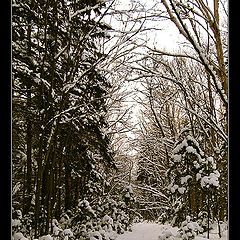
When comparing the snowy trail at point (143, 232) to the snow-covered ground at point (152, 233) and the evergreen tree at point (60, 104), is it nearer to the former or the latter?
the snow-covered ground at point (152, 233)

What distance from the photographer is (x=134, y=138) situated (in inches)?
73.8

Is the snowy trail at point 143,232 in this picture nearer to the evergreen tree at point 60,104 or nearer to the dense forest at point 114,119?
the dense forest at point 114,119

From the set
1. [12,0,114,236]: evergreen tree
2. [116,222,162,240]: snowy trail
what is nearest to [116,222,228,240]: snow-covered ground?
[116,222,162,240]: snowy trail

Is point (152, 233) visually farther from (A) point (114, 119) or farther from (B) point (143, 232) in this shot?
(A) point (114, 119)

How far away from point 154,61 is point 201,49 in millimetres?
278

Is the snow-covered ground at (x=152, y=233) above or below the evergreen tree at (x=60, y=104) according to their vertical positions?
below

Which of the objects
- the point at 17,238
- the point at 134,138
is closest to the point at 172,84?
the point at 134,138

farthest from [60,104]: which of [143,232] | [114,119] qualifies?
[143,232]

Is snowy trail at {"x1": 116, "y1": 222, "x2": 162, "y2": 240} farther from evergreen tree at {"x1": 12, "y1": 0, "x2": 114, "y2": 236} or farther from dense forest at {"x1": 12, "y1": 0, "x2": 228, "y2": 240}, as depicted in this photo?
evergreen tree at {"x1": 12, "y1": 0, "x2": 114, "y2": 236}

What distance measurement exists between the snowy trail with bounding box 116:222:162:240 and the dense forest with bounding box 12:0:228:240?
0.04 m

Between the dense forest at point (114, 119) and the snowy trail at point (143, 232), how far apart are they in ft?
0.12

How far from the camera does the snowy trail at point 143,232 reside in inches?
69.9

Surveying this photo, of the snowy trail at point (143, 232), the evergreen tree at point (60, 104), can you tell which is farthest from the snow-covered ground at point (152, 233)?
the evergreen tree at point (60, 104)

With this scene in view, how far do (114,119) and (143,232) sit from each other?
587mm
